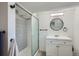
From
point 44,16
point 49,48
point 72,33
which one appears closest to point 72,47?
point 72,33

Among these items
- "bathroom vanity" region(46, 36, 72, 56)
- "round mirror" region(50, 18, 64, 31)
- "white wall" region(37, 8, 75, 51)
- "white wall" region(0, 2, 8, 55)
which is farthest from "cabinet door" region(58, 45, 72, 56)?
"white wall" region(0, 2, 8, 55)

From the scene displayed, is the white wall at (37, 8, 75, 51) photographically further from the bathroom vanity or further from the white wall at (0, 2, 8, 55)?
the white wall at (0, 2, 8, 55)

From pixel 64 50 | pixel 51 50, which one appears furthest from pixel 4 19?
pixel 64 50

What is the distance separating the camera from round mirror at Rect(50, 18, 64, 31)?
3105 millimetres

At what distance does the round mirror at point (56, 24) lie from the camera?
10.2 ft

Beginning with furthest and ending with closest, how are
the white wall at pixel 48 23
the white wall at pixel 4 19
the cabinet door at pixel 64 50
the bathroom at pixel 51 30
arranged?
1. the white wall at pixel 48 23
2. the cabinet door at pixel 64 50
3. the bathroom at pixel 51 30
4. the white wall at pixel 4 19

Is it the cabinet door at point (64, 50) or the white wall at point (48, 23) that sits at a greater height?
the white wall at point (48, 23)

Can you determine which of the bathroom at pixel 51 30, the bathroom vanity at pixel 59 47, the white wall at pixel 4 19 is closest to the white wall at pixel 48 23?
the bathroom at pixel 51 30

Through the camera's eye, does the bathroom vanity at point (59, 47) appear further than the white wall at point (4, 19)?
Yes

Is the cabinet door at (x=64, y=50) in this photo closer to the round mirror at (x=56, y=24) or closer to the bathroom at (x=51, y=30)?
the bathroom at (x=51, y=30)

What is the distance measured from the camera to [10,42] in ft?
4.42

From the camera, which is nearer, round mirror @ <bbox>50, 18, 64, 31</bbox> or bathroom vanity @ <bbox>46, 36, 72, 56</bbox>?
bathroom vanity @ <bbox>46, 36, 72, 56</bbox>

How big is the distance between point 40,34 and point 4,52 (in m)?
2.07

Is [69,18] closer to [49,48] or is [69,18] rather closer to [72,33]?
[72,33]
